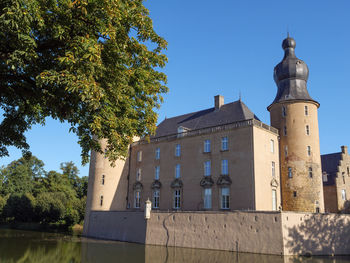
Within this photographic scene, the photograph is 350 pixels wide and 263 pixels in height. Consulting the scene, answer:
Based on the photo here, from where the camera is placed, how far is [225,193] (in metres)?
28.1

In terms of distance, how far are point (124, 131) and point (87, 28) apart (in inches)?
130

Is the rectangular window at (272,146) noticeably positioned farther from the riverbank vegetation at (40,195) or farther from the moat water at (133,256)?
the riverbank vegetation at (40,195)

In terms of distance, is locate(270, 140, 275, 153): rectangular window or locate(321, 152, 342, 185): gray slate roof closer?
locate(270, 140, 275, 153): rectangular window

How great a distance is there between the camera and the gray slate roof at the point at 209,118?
30.6 metres

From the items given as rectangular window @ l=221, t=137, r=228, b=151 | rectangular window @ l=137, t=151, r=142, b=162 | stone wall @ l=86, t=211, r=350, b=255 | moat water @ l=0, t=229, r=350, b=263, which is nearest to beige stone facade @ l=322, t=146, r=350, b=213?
stone wall @ l=86, t=211, r=350, b=255

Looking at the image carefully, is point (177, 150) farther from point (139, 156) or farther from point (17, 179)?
point (17, 179)

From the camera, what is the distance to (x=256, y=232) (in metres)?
23.1

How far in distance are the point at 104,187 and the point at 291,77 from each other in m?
21.8

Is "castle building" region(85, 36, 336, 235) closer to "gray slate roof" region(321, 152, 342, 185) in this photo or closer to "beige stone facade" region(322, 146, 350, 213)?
"beige stone facade" region(322, 146, 350, 213)

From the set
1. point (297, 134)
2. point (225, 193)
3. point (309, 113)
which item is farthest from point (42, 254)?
point (309, 113)

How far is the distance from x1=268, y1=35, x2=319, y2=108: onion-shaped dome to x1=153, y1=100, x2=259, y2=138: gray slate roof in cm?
375

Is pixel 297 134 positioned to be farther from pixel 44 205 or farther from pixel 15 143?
pixel 44 205

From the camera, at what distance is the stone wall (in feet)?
73.2

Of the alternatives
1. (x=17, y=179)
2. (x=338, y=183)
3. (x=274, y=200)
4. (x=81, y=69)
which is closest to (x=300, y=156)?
(x=274, y=200)
